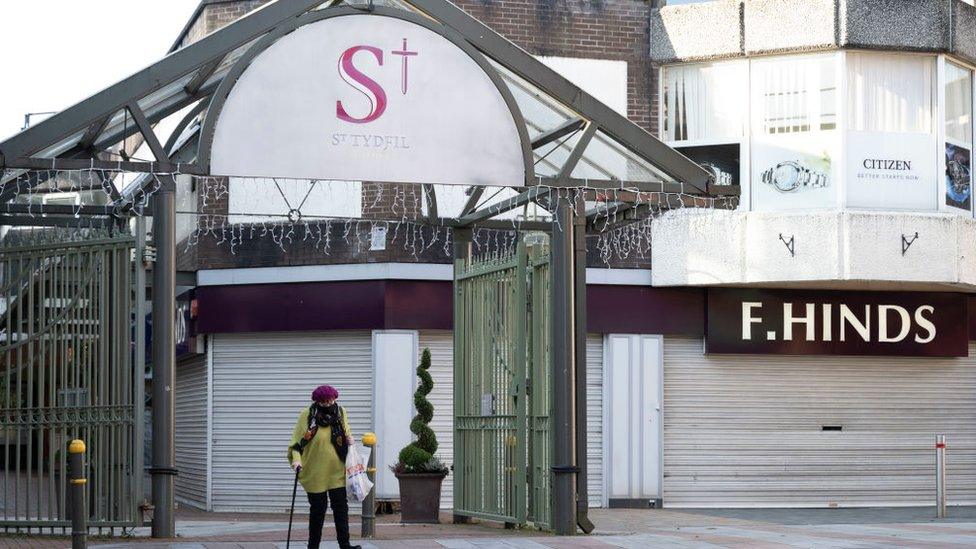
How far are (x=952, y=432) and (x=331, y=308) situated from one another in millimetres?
9641

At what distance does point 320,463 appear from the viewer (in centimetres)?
1227

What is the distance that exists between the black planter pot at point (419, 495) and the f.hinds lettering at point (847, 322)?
6704mm

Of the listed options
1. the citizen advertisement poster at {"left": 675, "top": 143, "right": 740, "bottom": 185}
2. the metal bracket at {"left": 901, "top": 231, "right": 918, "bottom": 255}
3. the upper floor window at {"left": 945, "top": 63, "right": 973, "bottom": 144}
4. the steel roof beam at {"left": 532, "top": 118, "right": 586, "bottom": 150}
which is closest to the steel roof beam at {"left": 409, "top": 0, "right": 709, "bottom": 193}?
the steel roof beam at {"left": 532, "top": 118, "right": 586, "bottom": 150}

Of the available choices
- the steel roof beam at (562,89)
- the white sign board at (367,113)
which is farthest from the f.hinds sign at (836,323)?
the white sign board at (367,113)

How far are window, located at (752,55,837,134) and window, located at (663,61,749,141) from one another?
9.7 inches

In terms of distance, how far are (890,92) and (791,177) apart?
6.36ft

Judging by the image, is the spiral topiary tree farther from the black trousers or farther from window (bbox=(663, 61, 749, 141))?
window (bbox=(663, 61, 749, 141))

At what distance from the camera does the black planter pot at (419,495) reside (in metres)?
17.6

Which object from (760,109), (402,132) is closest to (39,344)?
(402,132)

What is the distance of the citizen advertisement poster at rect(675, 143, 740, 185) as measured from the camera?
2259cm

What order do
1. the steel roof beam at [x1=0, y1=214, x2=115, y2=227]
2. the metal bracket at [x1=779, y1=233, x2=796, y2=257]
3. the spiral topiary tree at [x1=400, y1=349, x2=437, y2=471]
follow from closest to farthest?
1. the steel roof beam at [x1=0, y1=214, x2=115, y2=227]
2. the spiral topiary tree at [x1=400, y1=349, x2=437, y2=471]
3. the metal bracket at [x1=779, y1=233, x2=796, y2=257]

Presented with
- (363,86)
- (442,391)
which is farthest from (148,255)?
(442,391)

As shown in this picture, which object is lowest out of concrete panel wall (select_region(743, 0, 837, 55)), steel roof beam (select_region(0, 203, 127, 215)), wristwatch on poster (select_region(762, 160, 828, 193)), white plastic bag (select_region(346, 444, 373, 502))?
white plastic bag (select_region(346, 444, 373, 502))

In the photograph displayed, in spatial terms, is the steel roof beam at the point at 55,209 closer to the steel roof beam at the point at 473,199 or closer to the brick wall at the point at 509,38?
the steel roof beam at the point at 473,199
